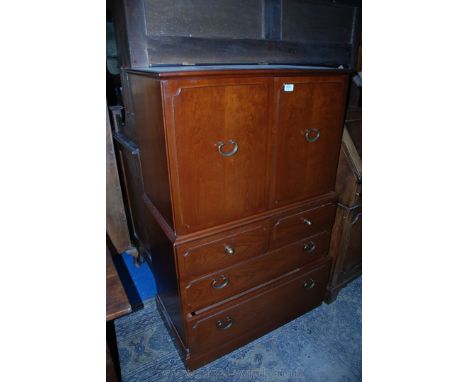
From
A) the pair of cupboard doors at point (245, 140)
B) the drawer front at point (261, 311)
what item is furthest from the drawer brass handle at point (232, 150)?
the drawer front at point (261, 311)

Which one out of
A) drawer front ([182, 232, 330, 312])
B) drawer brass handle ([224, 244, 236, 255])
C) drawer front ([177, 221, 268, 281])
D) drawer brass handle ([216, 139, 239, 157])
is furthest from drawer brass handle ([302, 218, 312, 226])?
drawer brass handle ([216, 139, 239, 157])

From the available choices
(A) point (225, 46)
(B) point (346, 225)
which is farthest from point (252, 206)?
(A) point (225, 46)

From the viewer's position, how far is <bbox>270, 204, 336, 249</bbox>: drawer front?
175 cm

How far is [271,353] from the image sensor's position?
6.39 feet

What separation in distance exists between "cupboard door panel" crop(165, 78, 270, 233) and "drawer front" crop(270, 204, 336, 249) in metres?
0.29

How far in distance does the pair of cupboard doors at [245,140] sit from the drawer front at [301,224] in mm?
112

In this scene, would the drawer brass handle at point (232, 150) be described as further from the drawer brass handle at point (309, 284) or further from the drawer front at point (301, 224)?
the drawer brass handle at point (309, 284)

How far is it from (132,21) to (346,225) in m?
1.87

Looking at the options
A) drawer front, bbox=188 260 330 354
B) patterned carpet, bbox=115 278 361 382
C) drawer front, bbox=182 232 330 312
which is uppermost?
drawer front, bbox=182 232 330 312

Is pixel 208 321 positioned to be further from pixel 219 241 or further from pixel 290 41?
pixel 290 41

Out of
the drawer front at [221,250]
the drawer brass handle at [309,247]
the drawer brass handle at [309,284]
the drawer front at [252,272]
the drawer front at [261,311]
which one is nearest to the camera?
the drawer front at [221,250]

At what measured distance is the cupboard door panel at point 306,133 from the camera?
1.46 metres

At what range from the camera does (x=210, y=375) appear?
1.81 m

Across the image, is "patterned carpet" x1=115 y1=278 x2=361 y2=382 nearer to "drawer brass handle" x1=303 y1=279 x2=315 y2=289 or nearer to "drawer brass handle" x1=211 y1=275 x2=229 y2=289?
"drawer brass handle" x1=303 y1=279 x2=315 y2=289
